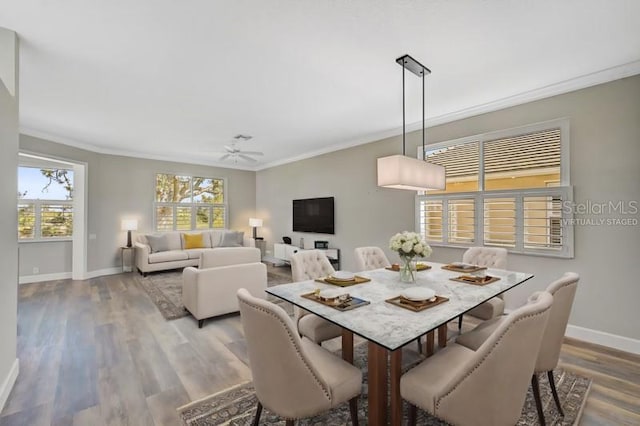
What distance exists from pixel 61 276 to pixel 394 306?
6.99 metres

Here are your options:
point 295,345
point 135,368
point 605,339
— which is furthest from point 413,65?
point 135,368

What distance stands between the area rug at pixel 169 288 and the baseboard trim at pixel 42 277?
145 centimetres

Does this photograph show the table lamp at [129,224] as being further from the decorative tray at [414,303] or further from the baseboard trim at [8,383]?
the decorative tray at [414,303]

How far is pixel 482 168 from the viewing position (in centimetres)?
381

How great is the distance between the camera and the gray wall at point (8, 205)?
207 cm

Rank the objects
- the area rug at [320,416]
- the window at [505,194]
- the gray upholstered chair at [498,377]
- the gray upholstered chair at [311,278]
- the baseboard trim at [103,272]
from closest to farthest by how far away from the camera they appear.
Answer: the gray upholstered chair at [498,377] < the area rug at [320,416] < the gray upholstered chair at [311,278] < the window at [505,194] < the baseboard trim at [103,272]

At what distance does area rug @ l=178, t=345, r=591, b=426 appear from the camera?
188 centimetres

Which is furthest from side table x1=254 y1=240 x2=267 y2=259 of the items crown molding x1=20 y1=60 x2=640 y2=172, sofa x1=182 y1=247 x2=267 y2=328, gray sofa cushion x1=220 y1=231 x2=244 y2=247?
sofa x1=182 y1=247 x2=267 y2=328

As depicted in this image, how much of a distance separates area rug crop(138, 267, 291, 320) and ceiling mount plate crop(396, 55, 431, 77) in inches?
154

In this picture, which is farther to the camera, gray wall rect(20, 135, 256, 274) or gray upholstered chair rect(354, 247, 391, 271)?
gray wall rect(20, 135, 256, 274)

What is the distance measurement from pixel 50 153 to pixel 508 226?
737 cm

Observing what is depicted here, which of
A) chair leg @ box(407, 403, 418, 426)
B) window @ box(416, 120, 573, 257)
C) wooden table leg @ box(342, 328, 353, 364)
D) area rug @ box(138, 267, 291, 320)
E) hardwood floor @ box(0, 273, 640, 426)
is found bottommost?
hardwood floor @ box(0, 273, 640, 426)

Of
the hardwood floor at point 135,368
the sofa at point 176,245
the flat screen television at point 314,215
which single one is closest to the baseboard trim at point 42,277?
the sofa at point 176,245

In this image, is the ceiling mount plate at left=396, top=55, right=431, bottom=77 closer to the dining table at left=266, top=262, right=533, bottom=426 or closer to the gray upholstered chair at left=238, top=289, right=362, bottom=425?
the dining table at left=266, top=262, right=533, bottom=426
